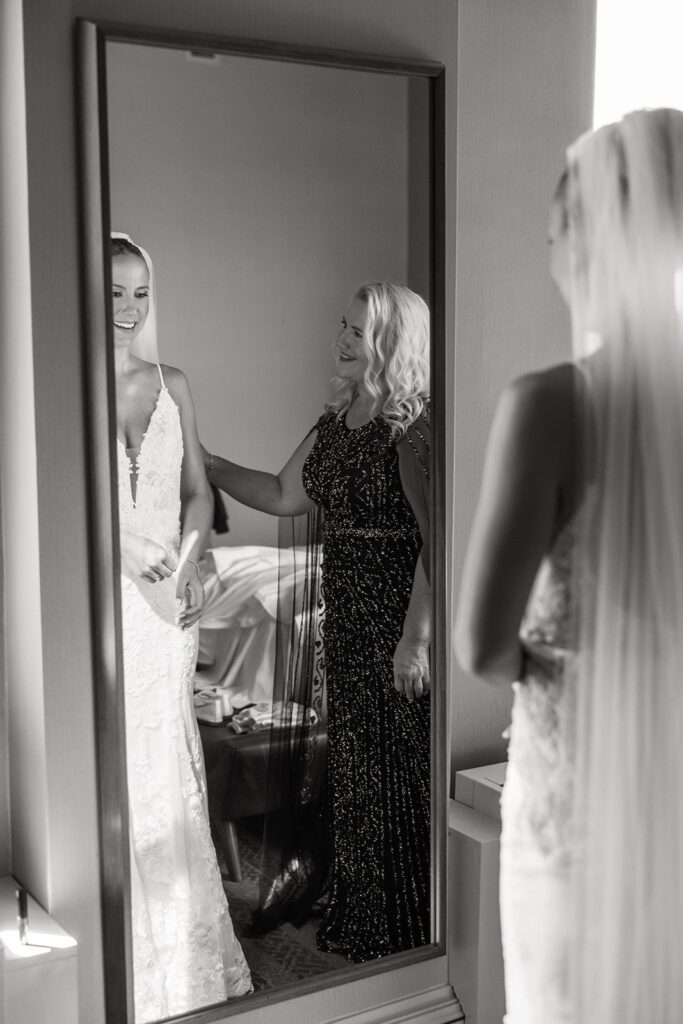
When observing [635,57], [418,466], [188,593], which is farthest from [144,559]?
[635,57]

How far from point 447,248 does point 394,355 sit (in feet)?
0.87

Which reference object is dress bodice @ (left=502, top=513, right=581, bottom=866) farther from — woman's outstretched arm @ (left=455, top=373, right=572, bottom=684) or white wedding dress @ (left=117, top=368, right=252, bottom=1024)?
white wedding dress @ (left=117, top=368, right=252, bottom=1024)

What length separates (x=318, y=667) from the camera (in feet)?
7.78

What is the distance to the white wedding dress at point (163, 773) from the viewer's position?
2.17m

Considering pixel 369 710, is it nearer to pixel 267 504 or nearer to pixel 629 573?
pixel 267 504

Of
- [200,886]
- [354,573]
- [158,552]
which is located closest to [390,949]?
[200,886]

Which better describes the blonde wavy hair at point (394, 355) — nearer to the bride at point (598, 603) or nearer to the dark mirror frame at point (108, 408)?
the dark mirror frame at point (108, 408)

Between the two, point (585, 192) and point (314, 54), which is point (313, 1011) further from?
point (314, 54)

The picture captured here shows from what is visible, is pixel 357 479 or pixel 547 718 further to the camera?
pixel 357 479

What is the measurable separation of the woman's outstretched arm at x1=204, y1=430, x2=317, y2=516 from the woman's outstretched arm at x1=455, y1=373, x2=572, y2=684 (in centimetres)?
86

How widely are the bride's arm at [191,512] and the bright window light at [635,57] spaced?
1.55 metres

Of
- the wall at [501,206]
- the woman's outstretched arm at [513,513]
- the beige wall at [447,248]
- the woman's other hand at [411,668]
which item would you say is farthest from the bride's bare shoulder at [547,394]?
the wall at [501,206]

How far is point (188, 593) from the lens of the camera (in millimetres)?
2203

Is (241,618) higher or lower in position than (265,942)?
higher
